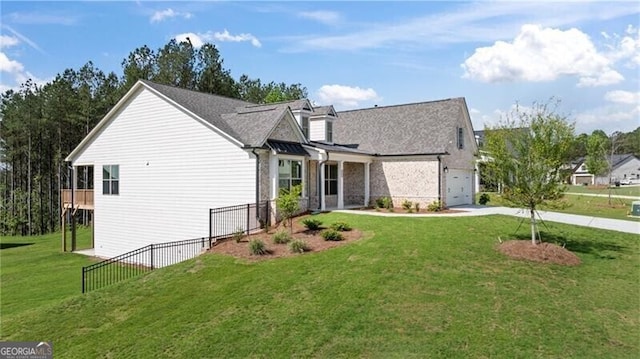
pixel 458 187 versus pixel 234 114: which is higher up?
pixel 234 114

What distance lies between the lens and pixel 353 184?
84.4ft

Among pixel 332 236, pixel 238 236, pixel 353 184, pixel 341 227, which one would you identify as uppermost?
pixel 353 184

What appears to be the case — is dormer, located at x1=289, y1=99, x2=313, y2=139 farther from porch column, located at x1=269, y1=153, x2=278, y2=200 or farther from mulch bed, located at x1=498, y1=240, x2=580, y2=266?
mulch bed, located at x1=498, y1=240, x2=580, y2=266

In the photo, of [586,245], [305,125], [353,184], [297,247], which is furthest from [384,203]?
[297,247]

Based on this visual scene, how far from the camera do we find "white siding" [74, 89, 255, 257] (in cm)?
1942

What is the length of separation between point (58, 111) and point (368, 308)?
43.8m

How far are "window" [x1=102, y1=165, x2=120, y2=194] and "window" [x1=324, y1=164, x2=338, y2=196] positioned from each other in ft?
37.7

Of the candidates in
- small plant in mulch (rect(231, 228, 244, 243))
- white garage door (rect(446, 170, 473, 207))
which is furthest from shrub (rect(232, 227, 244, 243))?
white garage door (rect(446, 170, 473, 207))

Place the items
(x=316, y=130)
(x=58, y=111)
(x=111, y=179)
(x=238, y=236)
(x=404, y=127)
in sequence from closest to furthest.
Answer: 1. (x=238, y=236)
2. (x=111, y=179)
3. (x=316, y=130)
4. (x=404, y=127)
5. (x=58, y=111)

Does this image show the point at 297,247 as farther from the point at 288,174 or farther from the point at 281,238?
the point at 288,174

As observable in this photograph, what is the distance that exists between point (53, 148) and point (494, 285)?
Answer: 164 ft

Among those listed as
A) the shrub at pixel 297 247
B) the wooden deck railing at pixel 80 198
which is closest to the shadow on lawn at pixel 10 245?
the wooden deck railing at pixel 80 198

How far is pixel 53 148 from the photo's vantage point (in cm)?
4703

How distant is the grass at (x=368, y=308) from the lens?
807cm
